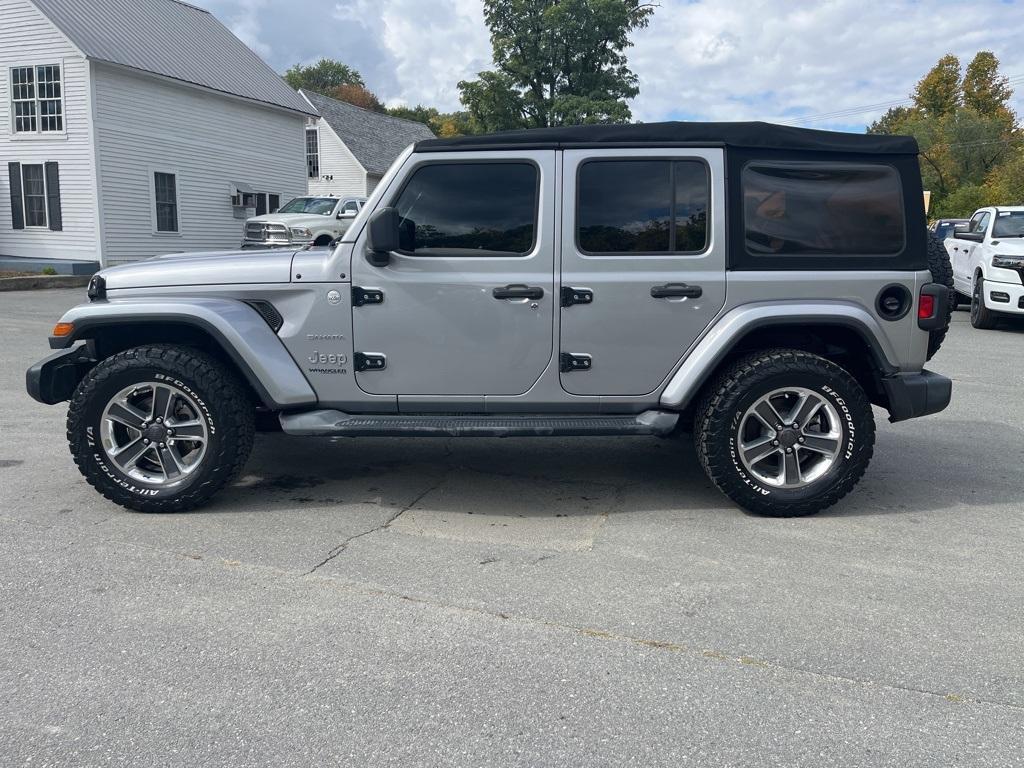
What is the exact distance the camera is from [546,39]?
38.5 m

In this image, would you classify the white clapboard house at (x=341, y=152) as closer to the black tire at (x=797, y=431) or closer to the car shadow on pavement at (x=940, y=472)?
the car shadow on pavement at (x=940, y=472)

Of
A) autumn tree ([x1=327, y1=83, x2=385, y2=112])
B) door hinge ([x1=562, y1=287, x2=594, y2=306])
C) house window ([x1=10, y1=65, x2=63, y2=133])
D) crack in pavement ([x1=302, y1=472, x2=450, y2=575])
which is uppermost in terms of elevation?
autumn tree ([x1=327, y1=83, x2=385, y2=112])

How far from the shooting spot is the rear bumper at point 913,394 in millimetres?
4824

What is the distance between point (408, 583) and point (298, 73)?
91.8 meters

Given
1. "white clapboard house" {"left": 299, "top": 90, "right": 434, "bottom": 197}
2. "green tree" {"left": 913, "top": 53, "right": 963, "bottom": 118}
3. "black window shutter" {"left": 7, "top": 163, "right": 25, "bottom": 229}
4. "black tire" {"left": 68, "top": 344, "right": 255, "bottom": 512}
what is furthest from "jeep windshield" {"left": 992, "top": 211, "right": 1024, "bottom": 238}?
"green tree" {"left": 913, "top": 53, "right": 963, "bottom": 118}

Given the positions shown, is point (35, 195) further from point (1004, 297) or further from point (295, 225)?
point (1004, 297)

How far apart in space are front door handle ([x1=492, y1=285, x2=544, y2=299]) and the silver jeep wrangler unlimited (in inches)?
0.4

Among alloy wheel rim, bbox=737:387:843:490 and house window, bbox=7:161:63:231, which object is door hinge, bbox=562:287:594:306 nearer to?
alloy wheel rim, bbox=737:387:843:490

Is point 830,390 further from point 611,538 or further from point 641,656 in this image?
point 641,656

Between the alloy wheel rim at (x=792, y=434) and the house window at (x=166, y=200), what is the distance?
2289cm

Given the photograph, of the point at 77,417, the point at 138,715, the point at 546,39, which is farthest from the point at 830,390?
the point at 546,39

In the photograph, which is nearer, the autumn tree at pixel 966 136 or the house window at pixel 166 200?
the house window at pixel 166 200

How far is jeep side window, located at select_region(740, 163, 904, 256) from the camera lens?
4801mm

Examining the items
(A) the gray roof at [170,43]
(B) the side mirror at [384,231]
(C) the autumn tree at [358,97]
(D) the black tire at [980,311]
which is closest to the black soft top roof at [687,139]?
(B) the side mirror at [384,231]
